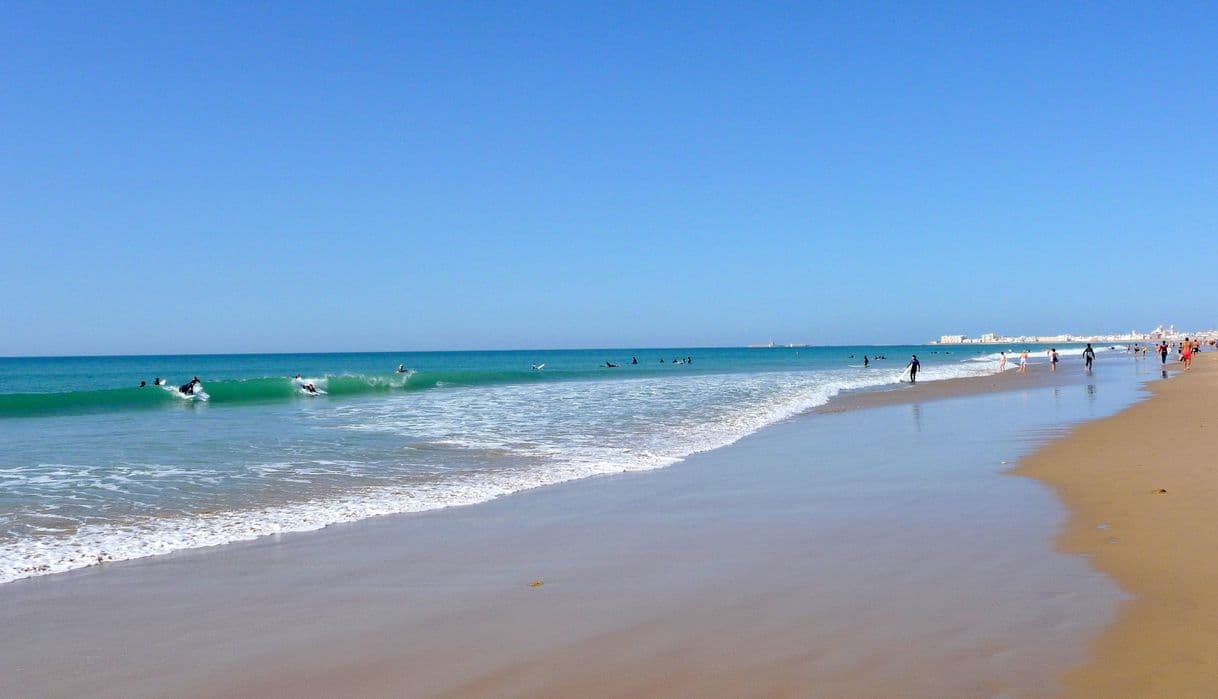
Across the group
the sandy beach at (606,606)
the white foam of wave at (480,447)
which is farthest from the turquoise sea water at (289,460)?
the sandy beach at (606,606)

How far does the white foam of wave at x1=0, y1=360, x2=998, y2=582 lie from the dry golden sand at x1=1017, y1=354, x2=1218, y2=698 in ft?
20.1

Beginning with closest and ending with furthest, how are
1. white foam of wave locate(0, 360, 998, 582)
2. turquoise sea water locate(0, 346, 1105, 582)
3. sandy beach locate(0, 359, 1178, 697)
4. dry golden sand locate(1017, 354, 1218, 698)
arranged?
dry golden sand locate(1017, 354, 1218, 698) → sandy beach locate(0, 359, 1178, 697) → white foam of wave locate(0, 360, 998, 582) → turquoise sea water locate(0, 346, 1105, 582)

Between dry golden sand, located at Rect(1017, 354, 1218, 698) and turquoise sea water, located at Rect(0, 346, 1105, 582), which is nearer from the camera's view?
dry golden sand, located at Rect(1017, 354, 1218, 698)

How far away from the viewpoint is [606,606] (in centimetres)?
595

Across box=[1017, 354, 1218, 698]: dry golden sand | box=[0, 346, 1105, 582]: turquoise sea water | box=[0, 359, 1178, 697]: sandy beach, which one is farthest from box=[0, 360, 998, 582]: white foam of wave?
box=[1017, 354, 1218, 698]: dry golden sand

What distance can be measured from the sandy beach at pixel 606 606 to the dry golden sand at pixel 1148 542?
0.17 m

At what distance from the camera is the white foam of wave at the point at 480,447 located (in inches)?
327

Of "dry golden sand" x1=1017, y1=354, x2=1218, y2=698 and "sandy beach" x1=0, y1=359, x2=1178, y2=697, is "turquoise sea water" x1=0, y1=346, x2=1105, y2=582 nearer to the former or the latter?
"sandy beach" x1=0, y1=359, x2=1178, y2=697

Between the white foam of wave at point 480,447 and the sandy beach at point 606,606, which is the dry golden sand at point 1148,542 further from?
the white foam of wave at point 480,447

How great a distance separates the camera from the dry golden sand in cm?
439

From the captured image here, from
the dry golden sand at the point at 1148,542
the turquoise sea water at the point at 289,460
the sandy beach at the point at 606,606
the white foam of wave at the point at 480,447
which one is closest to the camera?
the dry golden sand at the point at 1148,542

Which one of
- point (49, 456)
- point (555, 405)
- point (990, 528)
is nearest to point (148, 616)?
point (990, 528)

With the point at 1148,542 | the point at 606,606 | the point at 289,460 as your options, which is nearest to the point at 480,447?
the point at 289,460

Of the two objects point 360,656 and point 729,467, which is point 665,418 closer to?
point 729,467
